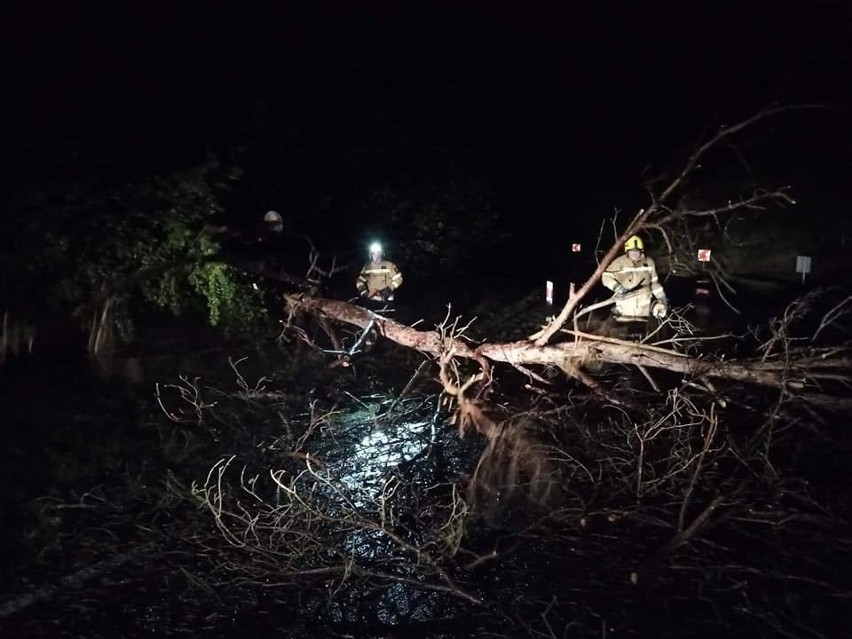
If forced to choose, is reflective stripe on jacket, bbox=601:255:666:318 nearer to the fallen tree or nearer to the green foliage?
the fallen tree

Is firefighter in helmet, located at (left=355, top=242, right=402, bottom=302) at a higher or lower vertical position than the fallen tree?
lower

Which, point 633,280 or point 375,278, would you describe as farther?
point 375,278

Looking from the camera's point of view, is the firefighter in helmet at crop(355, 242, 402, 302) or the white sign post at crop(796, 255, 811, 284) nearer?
the firefighter in helmet at crop(355, 242, 402, 302)

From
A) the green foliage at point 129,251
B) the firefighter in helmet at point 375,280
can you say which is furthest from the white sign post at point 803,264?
the green foliage at point 129,251

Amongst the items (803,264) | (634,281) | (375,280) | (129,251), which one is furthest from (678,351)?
(803,264)

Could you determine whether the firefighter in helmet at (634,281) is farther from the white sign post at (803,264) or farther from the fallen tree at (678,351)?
the white sign post at (803,264)

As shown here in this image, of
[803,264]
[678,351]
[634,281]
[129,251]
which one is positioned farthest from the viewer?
[803,264]

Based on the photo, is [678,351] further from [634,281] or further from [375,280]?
[375,280]

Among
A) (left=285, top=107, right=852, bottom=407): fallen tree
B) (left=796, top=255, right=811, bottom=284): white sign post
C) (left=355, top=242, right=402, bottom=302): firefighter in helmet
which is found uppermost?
(left=285, top=107, right=852, bottom=407): fallen tree

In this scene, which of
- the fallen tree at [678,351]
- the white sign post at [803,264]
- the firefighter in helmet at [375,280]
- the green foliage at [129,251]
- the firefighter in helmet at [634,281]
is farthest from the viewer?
the white sign post at [803,264]

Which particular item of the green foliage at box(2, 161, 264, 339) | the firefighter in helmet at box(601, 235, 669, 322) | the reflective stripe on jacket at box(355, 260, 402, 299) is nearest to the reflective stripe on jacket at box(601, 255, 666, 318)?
the firefighter in helmet at box(601, 235, 669, 322)

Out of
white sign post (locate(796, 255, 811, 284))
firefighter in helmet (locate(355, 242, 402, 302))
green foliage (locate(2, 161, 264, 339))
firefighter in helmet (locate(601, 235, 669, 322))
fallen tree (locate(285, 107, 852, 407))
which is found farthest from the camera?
white sign post (locate(796, 255, 811, 284))

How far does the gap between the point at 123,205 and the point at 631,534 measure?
5.27 meters

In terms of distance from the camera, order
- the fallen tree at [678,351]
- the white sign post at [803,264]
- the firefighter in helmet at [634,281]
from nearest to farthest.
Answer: the fallen tree at [678,351] < the firefighter in helmet at [634,281] < the white sign post at [803,264]
